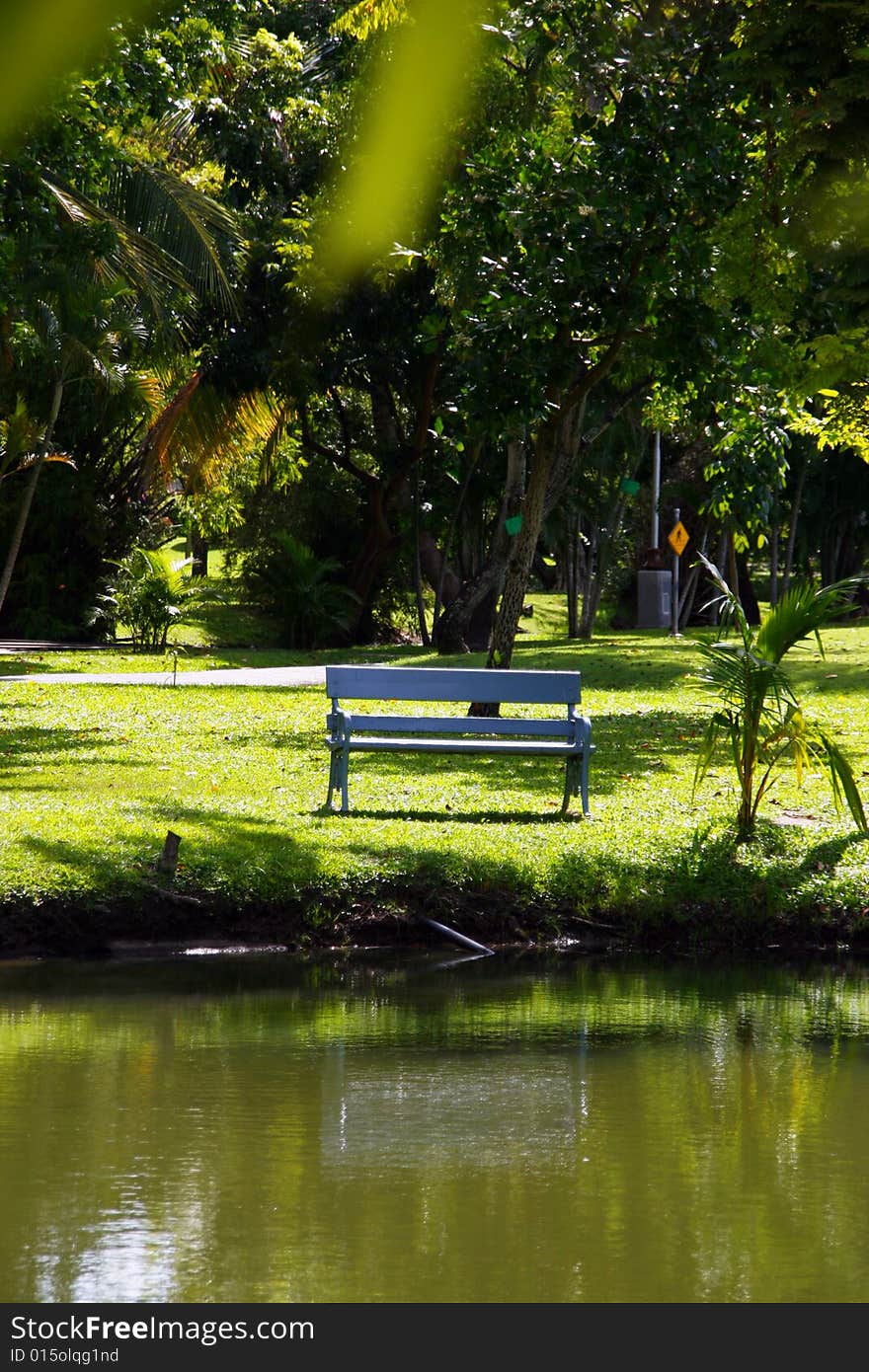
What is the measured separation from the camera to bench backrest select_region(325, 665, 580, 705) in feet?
35.9

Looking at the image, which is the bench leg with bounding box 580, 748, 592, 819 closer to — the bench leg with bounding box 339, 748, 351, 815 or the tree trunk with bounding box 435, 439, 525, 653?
the bench leg with bounding box 339, 748, 351, 815

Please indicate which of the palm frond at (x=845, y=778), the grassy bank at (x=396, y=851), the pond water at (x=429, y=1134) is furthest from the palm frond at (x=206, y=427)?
the pond water at (x=429, y=1134)

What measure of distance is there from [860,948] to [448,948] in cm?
236

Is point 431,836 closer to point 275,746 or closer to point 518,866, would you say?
point 518,866

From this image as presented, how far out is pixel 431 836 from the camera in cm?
977

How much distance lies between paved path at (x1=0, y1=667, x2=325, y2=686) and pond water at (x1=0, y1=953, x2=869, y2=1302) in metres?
11.8

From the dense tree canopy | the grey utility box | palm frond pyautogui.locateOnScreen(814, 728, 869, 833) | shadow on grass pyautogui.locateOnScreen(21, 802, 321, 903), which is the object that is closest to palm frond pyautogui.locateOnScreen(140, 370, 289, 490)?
the dense tree canopy

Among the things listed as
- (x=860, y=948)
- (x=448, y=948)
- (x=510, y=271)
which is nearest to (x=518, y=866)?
(x=448, y=948)

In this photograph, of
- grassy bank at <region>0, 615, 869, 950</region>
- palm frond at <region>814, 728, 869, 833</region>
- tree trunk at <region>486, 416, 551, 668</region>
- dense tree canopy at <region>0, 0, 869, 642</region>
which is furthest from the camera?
tree trunk at <region>486, 416, 551, 668</region>

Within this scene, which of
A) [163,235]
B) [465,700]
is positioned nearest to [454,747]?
[465,700]

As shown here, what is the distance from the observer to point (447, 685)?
1101cm

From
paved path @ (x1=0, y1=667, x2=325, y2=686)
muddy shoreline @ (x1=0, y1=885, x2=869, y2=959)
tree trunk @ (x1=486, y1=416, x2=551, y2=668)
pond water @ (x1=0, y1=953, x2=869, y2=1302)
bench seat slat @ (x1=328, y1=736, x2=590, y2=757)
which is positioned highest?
tree trunk @ (x1=486, y1=416, x2=551, y2=668)

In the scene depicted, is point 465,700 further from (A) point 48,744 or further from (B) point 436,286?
(B) point 436,286
